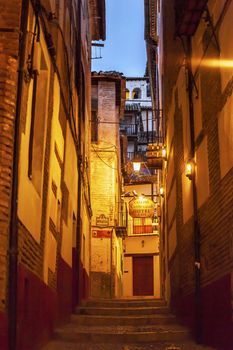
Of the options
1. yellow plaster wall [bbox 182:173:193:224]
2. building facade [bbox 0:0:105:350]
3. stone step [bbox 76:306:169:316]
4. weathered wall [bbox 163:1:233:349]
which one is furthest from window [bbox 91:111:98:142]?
yellow plaster wall [bbox 182:173:193:224]

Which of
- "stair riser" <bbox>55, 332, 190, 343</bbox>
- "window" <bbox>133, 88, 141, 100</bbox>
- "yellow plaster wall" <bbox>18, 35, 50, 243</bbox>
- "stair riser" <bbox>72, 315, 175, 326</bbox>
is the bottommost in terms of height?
"stair riser" <bbox>55, 332, 190, 343</bbox>

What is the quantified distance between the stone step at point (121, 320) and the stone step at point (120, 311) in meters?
0.84

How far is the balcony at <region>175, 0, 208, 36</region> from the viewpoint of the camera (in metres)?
8.75

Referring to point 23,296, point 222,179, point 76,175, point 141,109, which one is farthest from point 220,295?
point 141,109

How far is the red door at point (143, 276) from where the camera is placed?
34250 mm

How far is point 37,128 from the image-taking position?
27.9 feet

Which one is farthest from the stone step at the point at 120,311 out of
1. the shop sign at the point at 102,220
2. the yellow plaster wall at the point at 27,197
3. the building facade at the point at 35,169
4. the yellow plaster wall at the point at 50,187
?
the shop sign at the point at 102,220

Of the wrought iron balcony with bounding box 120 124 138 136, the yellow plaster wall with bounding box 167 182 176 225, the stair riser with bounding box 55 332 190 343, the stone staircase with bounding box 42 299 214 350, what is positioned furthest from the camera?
the wrought iron balcony with bounding box 120 124 138 136

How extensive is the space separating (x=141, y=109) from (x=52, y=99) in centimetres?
4467

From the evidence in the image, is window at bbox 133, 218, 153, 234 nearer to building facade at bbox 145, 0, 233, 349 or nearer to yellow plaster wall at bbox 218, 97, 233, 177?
building facade at bbox 145, 0, 233, 349

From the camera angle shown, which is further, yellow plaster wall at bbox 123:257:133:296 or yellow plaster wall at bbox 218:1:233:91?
yellow plaster wall at bbox 123:257:133:296

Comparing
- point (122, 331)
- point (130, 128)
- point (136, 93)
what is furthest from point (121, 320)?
point (136, 93)

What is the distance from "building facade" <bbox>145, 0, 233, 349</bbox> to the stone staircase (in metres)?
0.36

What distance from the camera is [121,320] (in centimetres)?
1149
